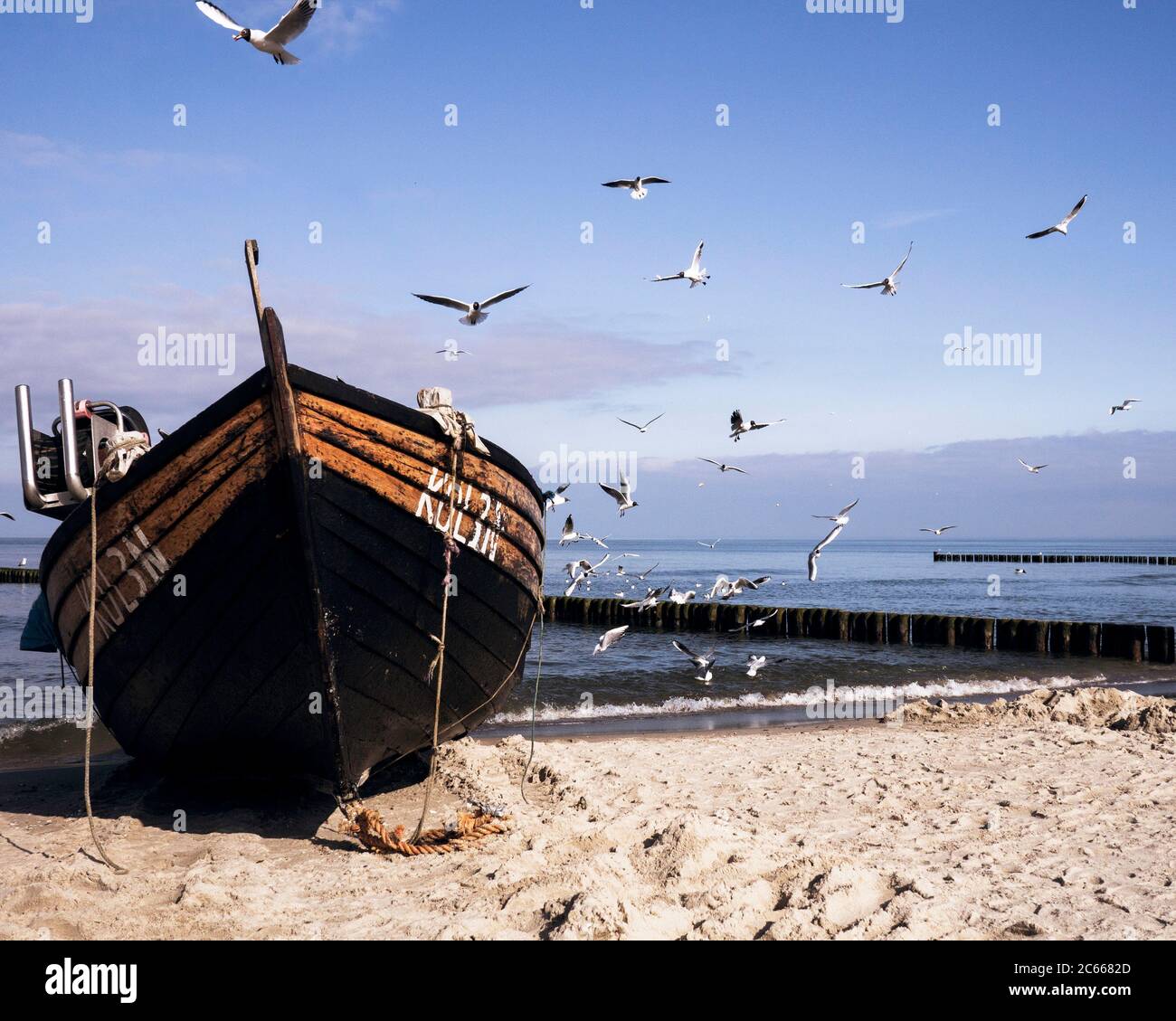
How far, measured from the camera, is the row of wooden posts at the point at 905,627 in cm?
1891

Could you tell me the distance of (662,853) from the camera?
489 cm

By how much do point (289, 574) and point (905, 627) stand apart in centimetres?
1935

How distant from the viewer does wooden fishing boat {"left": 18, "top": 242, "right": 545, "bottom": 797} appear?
5246mm

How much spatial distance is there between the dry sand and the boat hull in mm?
847

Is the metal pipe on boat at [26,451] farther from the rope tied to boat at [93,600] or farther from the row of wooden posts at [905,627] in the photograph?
the row of wooden posts at [905,627]

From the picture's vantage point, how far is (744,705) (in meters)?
13.4

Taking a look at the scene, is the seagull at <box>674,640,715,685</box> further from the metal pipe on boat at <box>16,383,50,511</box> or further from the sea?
the metal pipe on boat at <box>16,383,50,511</box>

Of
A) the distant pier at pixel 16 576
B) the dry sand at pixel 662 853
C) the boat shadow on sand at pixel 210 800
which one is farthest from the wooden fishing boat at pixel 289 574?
the distant pier at pixel 16 576

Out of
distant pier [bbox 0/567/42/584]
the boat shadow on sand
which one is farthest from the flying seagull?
distant pier [bbox 0/567/42/584]

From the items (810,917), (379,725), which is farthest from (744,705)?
(810,917)

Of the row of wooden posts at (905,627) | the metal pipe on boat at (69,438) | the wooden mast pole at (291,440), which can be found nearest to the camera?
the wooden mast pole at (291,440)

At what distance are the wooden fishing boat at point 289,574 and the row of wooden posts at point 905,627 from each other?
17.6 m
